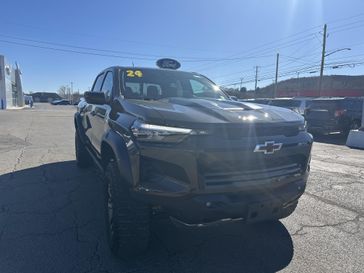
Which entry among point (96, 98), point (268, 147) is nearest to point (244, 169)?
point (268, 147)

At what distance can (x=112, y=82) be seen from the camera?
4.09 meters

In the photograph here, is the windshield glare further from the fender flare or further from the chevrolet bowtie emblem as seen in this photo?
the fender flare

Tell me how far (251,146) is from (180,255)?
1293 mm

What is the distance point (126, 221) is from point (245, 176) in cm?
109

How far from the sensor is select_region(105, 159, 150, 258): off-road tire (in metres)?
2.83

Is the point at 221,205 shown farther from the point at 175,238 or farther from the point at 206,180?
the point at 175,238

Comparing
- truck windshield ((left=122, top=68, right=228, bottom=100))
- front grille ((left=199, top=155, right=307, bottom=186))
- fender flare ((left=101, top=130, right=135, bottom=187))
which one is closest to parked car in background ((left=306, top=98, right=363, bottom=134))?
truck windshield ((left=122, top=68, right=228, bottom=100))

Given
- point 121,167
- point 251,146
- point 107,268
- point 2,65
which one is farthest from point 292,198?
point 2,65

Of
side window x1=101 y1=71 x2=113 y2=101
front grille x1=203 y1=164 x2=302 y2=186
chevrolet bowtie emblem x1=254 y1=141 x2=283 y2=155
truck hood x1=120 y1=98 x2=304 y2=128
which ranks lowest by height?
front grille x1=203 y1=164 x2=302 y2=186

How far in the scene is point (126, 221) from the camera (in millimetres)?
2834

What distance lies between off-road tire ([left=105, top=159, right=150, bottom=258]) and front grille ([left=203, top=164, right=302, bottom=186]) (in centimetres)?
64

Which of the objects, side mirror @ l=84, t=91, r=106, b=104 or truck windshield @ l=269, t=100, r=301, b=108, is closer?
side mirror @ l=84, t=91, r=106, b=104

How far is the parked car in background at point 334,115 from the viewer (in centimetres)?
1419

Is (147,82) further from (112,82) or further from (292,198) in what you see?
(292,198)
